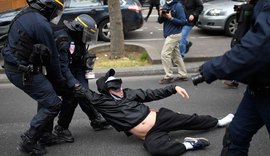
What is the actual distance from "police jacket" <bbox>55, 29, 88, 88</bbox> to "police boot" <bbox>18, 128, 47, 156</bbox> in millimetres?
610

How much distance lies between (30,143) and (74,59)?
3.39 feet

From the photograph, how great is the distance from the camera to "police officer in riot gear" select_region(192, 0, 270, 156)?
2499 millimetres

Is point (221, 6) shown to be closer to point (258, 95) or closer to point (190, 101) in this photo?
point (190, 101)

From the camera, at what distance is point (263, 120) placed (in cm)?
287

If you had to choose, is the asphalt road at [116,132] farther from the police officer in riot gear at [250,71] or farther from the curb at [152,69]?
the police officer in riot gear at [250,71]

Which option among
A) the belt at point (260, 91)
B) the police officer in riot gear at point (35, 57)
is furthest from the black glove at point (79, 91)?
the belt at point (260, 91)

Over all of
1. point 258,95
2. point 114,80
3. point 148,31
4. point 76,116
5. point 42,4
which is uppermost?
point 42,4

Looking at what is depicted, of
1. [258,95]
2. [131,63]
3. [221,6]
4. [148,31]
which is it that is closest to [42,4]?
[258,95]

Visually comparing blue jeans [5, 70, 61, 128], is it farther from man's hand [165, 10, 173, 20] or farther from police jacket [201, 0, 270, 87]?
man's hand [165, 10, 173, 20]

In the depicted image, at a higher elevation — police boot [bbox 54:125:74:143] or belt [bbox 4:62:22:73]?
belt [bbox 4:62:22:73]

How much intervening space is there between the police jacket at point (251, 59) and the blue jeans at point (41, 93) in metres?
1.82

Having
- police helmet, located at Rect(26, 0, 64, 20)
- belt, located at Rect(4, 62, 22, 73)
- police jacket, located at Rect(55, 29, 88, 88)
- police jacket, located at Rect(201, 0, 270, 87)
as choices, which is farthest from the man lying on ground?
police jacket, located at Rect(201, 0, 270, 87)

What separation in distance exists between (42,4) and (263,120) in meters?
2.26

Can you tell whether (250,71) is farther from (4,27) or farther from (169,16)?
(4,27)
